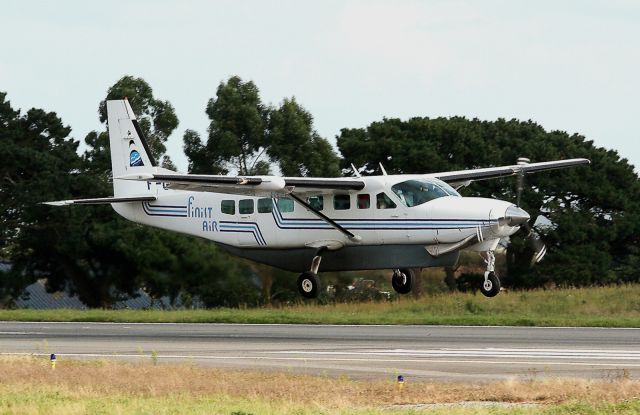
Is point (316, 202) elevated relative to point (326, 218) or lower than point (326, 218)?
elevated

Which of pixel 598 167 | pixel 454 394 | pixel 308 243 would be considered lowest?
pixel 454 394

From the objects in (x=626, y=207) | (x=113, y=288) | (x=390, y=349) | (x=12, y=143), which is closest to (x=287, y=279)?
(x=113, y=288)

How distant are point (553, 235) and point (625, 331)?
27.0 meters

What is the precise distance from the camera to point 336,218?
38.5 metres

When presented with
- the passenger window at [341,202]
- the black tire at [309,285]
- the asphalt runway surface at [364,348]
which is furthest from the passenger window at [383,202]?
the asphalt runway surface at [364,348]

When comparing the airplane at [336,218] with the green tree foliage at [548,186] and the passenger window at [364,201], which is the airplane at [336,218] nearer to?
the passenger window at [364,201]

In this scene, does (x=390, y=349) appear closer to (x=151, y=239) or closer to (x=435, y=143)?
(x=151, y=239)

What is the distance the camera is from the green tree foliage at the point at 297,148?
198 ft

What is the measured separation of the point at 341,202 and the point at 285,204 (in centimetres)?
211

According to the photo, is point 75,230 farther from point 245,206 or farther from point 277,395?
point 277,395

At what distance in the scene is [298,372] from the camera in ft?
86.6

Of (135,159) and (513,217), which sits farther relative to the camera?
(135,159)

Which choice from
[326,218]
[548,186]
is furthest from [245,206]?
[548,186]

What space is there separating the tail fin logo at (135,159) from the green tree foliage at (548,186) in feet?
75.7
